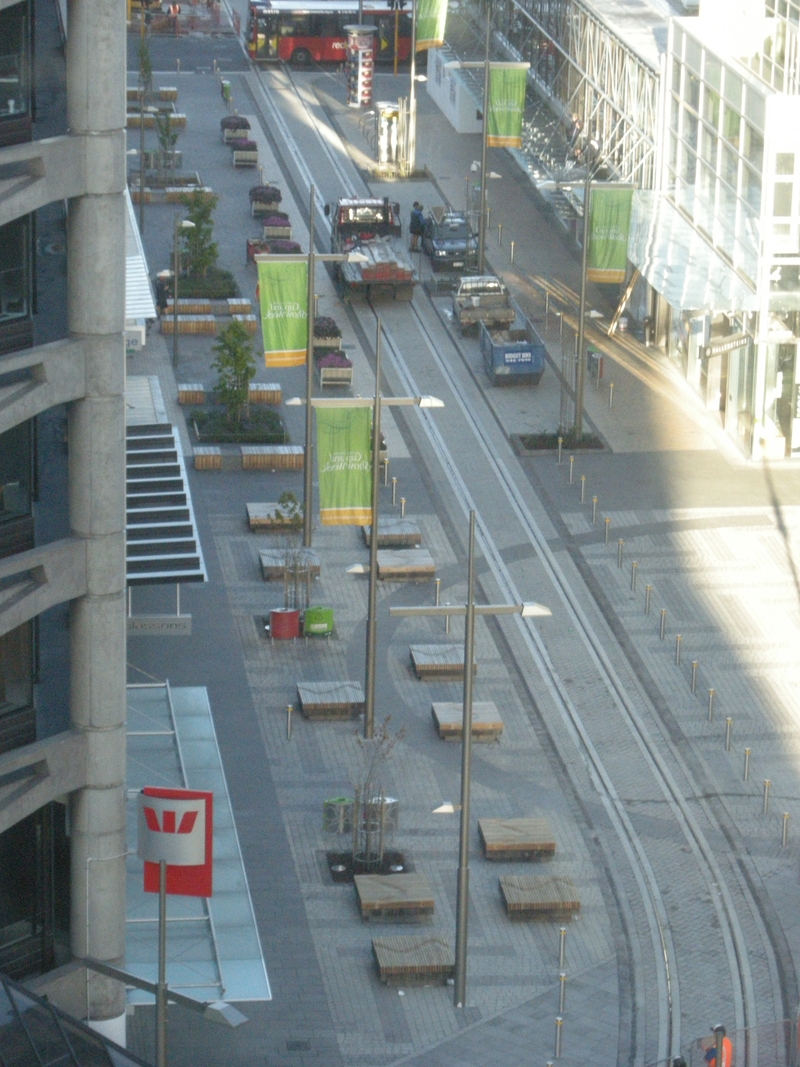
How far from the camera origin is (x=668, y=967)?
43312 mm

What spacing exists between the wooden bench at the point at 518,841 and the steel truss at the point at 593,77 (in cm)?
3449

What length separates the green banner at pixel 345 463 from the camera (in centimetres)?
5162

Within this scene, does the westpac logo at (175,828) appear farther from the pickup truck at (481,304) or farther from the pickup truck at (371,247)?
the pickup truck at (481,304)

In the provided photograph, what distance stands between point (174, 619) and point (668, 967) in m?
13.6

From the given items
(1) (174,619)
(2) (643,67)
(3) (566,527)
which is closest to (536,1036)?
→ (1) (174,619)

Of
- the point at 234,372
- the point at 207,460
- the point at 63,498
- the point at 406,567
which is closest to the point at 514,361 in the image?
the point at 234,372

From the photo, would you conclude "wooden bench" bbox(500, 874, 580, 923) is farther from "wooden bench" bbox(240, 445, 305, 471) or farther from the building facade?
"wooden bench" bbox(240, 445, 305, 471)

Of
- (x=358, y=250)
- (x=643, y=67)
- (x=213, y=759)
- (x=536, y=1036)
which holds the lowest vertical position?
(x=536, y=1036)

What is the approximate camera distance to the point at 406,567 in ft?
196

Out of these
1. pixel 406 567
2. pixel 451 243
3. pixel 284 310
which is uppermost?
pixel 284 310

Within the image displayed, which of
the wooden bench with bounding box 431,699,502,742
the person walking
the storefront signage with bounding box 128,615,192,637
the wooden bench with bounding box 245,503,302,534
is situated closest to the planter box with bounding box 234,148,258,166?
the person walking

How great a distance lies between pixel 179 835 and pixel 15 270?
8.85 meters

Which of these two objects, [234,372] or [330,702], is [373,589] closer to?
[330,702]

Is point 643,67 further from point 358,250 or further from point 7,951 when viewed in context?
point 7,951
